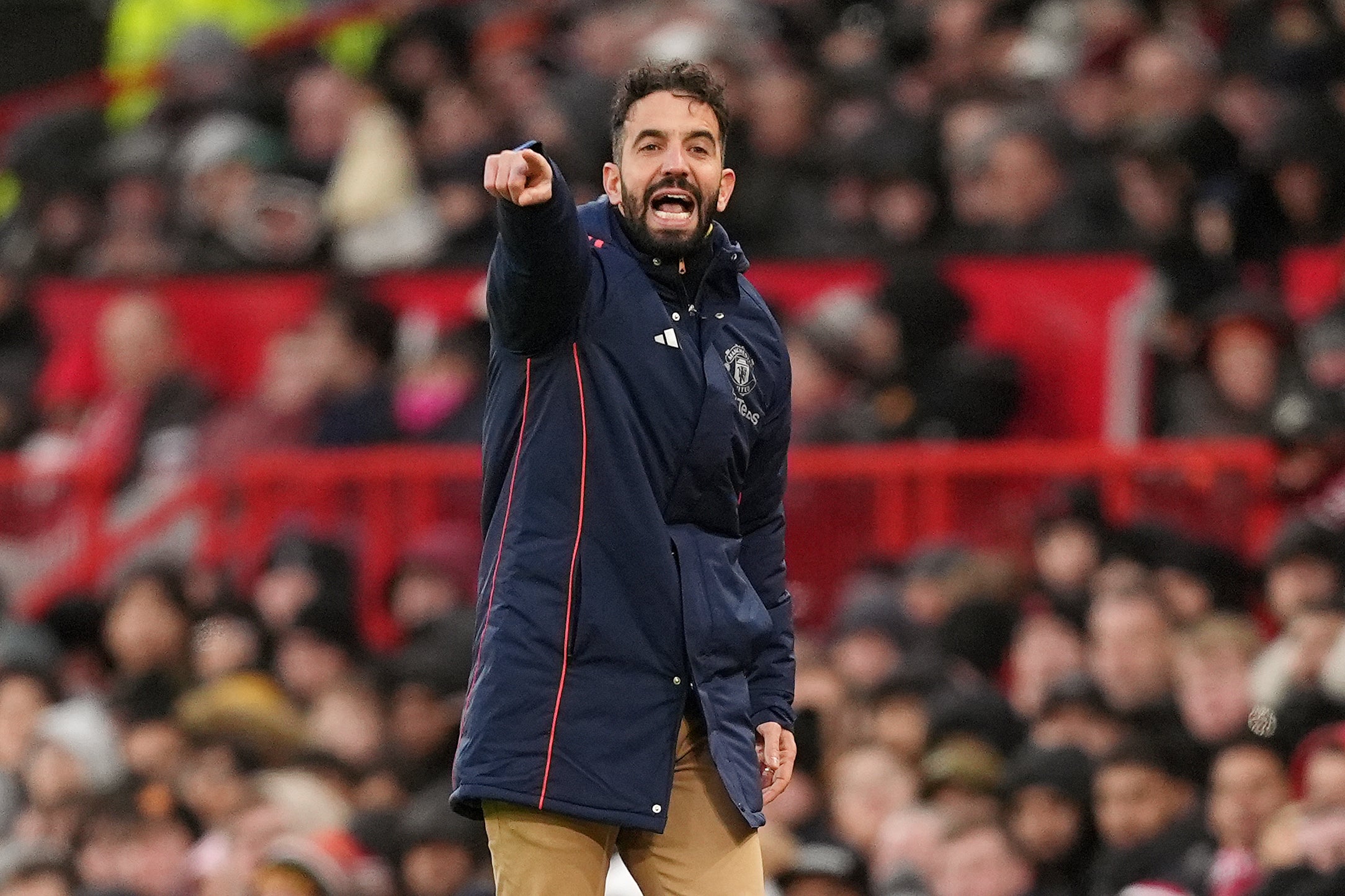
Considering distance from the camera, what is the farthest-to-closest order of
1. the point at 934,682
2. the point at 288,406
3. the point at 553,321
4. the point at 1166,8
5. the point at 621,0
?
the point at 621,0 → the point at 1166,8 → the point at 288,406 → the point at 934,682 → the point at 553,321

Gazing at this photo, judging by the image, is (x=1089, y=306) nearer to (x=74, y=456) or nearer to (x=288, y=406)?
(x=288, y=406)

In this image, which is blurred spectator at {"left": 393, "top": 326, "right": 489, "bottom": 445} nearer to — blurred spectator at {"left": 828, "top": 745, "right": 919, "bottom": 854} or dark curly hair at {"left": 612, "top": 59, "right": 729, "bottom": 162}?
blurred spectator at {"left": 828, "top": 745, "right": 919, "bottom": 854}

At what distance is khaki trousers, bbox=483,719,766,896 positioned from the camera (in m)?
4.75

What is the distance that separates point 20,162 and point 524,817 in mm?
11546

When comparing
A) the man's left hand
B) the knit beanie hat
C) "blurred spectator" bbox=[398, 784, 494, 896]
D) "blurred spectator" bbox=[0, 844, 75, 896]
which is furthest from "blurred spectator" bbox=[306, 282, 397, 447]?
the man's left hand

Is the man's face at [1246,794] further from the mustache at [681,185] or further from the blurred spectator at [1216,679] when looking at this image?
the mustache at [681,185]

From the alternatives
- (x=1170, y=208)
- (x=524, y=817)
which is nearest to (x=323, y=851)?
(x=524, y=817)

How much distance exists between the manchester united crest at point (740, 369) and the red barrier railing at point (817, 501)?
188 inches

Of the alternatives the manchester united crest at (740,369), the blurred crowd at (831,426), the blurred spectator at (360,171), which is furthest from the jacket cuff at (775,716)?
the blurred spectator at (360,171)

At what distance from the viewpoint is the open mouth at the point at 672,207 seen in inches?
192

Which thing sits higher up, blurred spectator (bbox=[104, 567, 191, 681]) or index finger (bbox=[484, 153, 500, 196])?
index finger (bbox=[484, 153, 500, 196])

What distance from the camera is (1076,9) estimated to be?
524 inches

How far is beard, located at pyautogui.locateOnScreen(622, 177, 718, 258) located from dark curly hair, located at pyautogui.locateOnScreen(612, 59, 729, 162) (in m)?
0.10

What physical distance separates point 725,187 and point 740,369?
344 mm
